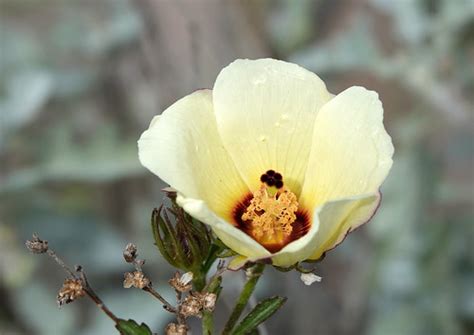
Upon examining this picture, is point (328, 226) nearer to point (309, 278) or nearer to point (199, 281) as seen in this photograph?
point (309, 278)

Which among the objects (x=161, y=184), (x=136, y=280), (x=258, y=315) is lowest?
(x=161, y=184)

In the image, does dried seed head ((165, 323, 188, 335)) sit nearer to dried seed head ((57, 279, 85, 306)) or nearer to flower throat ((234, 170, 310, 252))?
dried seed head ((57, 279, 85, 306))

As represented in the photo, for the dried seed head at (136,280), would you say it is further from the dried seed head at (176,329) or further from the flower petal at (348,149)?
the flower petal at (348,149)

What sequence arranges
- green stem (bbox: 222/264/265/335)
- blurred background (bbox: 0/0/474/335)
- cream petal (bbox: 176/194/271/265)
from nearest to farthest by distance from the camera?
cream petal (bbox: 176/194/271/265) → green stem (bbox: 222/264/265/335) → blurred background (bbox: 0/0/474/335)

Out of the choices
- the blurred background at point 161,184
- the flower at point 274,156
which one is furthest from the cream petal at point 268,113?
the blurred background at point 161,184

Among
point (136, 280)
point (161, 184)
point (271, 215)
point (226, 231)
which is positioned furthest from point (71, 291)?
point (161, 184)

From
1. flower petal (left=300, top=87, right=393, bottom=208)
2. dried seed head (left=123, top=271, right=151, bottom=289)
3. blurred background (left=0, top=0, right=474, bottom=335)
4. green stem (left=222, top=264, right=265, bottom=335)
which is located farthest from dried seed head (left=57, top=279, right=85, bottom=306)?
blurred background (left=0, top=0, right=474, bottom=335)

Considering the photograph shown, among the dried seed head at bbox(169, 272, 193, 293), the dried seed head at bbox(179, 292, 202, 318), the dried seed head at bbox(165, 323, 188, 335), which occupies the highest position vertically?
the dried seed head at bbox(169, 272, 193, 293)
